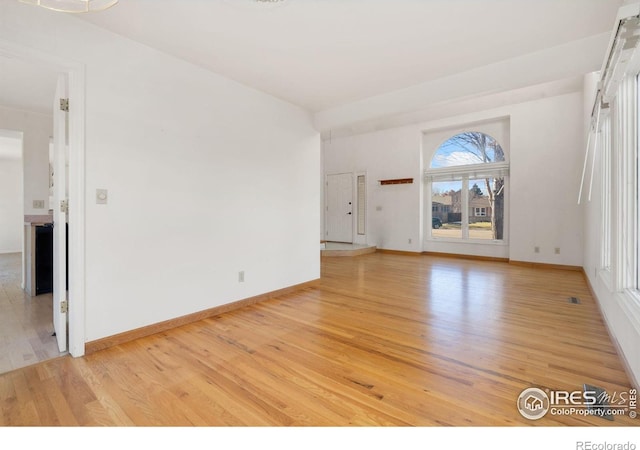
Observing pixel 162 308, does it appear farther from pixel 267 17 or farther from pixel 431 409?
pixel 267 17

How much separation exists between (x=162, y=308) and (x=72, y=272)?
750mm

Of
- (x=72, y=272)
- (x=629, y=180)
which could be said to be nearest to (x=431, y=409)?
(x=629, y=180)

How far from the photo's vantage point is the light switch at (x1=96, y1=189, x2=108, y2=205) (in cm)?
230

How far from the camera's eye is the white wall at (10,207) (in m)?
7.39

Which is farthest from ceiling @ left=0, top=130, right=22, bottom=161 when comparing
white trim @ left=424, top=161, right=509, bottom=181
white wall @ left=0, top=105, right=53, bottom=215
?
white trim @ left=424, top=161, right=509, bottom=181

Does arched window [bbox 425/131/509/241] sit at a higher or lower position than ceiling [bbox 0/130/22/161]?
lower

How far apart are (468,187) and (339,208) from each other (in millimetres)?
3430

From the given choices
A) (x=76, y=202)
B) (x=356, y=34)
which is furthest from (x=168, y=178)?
(x=356, y=34)

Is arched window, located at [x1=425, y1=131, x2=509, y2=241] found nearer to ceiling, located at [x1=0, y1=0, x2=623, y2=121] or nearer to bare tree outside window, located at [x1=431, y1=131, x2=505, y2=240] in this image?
bare tree outside window, located at [x1=431, y1=131, x2=505, y2=240]

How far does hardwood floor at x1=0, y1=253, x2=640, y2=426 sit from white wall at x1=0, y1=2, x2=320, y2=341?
420 mm

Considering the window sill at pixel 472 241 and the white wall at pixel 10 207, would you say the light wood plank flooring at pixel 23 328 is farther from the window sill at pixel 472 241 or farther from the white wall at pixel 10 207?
the window sill at pixel 472 241

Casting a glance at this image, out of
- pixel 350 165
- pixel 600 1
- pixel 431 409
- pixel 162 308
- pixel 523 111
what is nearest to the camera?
pixel 431 409

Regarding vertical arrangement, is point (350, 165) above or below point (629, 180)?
above

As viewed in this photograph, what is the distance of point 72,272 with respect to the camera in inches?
87.4
